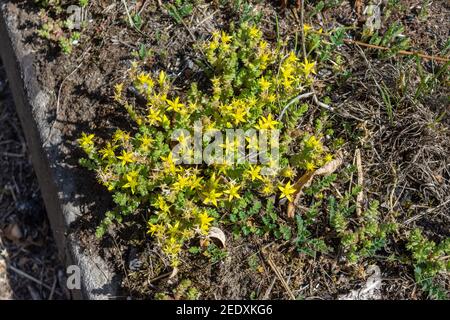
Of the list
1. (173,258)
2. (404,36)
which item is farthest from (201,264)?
(404,36)

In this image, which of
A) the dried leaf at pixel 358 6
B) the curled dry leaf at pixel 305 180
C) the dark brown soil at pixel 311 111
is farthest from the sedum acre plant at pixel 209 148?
the dried leaf at pixel 358 6

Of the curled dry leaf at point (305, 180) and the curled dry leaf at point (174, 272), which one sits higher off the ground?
the curled dry leaf at point (305, 180)

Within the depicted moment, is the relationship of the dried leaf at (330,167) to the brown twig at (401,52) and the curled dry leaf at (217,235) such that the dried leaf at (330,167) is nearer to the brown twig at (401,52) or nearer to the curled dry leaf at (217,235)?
the curled dry leaf at (217,235)

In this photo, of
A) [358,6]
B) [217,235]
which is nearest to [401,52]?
[358,6]

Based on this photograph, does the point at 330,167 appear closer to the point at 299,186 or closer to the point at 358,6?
the point at 299,186
